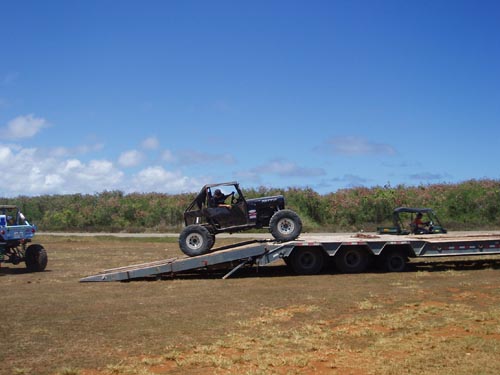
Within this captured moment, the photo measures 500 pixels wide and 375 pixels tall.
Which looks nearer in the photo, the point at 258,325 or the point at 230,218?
the point at 258,325

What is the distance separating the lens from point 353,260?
15.3 m

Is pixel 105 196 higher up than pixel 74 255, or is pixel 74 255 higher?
pixel 105 196

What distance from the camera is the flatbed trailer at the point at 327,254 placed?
14.5m

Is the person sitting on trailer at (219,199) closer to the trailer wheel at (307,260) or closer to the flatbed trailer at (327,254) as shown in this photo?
the flatbed trailer at (327,254)

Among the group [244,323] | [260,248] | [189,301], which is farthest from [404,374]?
[260,248]

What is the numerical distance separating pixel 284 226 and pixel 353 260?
207 centimetres

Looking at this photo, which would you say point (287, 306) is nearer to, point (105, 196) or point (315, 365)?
point (315, 365)

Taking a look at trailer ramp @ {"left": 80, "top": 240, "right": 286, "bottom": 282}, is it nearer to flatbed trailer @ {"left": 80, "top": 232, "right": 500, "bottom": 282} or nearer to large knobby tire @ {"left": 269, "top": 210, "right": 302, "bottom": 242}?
flatbed trailer @ {"left": 80, "top": 232, "right": 500, "bottom": 282}

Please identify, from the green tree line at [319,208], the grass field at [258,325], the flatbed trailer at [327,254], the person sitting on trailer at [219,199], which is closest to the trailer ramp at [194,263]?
the flatbed trailer at [327,254]

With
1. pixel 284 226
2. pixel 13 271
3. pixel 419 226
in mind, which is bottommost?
pixel 13 271

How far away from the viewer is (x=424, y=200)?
3581cm

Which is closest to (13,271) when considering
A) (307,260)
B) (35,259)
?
(35,259)

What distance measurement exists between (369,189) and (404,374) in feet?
103

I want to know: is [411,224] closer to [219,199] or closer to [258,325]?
[219,199]
